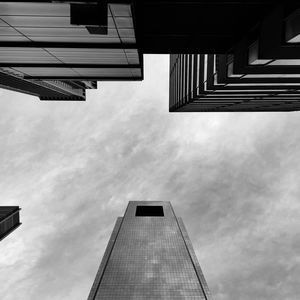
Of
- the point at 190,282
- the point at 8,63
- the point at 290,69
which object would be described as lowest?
the point at 190,282

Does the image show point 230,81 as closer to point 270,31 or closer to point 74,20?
point 270,31

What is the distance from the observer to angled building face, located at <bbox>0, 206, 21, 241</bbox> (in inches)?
Answer: 3925

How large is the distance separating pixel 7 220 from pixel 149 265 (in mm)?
61535

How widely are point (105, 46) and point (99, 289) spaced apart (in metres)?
105

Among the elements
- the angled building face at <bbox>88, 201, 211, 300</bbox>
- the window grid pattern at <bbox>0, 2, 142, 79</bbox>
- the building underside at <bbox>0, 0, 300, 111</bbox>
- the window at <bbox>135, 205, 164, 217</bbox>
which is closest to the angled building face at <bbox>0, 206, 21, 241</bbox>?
the angled building face at <bbox>88, 201, 211, 300</bbox>

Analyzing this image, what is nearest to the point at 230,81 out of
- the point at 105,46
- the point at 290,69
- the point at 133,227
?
the point at 290,69

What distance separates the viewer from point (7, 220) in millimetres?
104500

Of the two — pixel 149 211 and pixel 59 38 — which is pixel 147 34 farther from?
pixel 149 211

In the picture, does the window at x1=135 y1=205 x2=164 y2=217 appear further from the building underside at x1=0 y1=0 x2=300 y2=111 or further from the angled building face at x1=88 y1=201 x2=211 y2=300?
the building underside at x1=0 y1=0 x2=300 y2=111

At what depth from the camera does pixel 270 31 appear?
1145 centimetres

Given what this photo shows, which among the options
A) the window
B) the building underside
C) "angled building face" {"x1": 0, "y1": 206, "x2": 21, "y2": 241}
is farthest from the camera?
the window

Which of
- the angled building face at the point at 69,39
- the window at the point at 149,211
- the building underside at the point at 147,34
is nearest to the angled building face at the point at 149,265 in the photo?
the window at the point at 149,211

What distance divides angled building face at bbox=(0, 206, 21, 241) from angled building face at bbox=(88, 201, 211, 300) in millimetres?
40039

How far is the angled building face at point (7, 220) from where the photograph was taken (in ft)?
327
